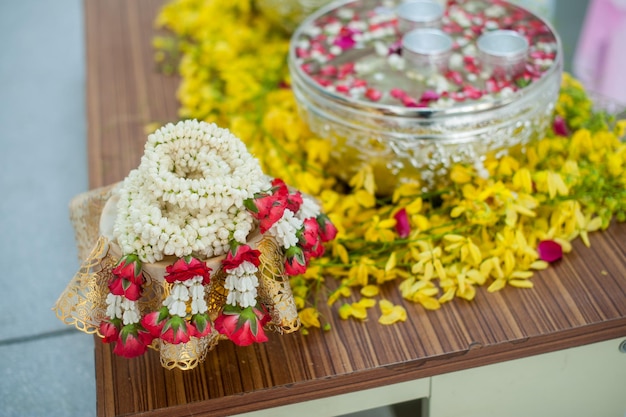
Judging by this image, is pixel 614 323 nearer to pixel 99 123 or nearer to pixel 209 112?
pixel 209 112

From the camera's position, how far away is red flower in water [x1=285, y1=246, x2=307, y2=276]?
0.76 meters

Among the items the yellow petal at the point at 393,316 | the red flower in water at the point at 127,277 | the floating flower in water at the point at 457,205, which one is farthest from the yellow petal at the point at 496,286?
the red flower in water at the point at 127,277

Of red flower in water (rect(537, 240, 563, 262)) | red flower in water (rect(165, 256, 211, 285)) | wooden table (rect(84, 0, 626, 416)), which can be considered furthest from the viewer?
red flower in water (rect(537, 240, 563, 262))

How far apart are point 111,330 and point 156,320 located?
0.06 meters

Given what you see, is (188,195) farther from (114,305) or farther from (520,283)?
(520,283)

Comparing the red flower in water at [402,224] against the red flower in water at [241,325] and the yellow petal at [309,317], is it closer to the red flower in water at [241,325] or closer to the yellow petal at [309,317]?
the yellow petal at [309,317]

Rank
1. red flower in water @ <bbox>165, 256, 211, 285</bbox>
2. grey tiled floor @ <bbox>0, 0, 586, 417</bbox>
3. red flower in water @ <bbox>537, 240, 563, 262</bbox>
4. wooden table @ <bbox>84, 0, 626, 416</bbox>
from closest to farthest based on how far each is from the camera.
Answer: red flower in water @ <bbox>165, 256, 211, 285</bbox> < wooden table @ <bbox>84, 0, 626, 416</bbox> < red flower in water @ <bbox>537, 240, 563, 262</bbox> < grey tiled floor @ <bbox>0, 0, 586, 417</bbox>

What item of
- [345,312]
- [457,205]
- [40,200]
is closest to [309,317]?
[345,312]

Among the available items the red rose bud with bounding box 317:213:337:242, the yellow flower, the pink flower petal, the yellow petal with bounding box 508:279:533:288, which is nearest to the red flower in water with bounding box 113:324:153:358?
the red rose bud with bounding box 317:213:337:242

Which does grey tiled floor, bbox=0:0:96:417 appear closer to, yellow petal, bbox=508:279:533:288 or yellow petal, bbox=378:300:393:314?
yellow petal, bbox=378:300:393:314

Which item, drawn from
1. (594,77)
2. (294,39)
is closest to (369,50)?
(294,39)

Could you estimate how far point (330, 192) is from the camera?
1.03 meters

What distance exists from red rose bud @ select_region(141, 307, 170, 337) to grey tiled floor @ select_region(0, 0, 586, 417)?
0.35 m

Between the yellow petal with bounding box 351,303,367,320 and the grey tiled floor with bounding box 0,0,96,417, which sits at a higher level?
the yellow petal with bounding box 351,303,367,320
